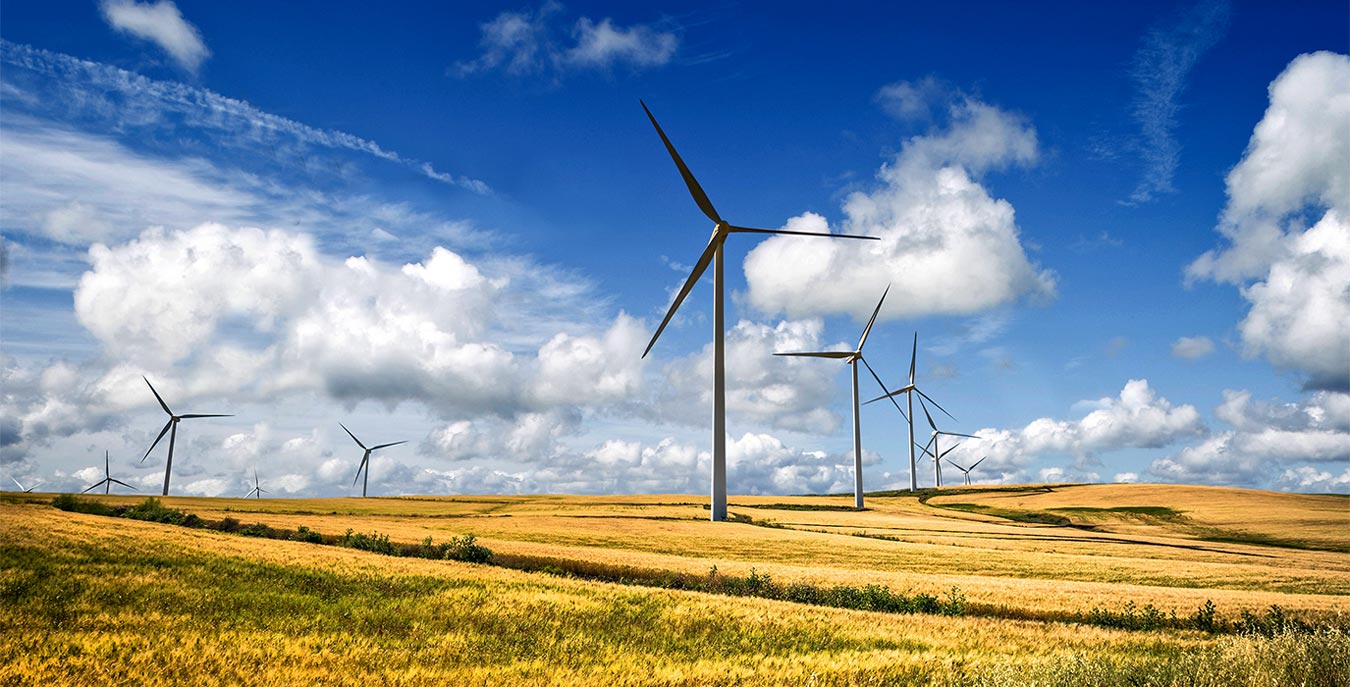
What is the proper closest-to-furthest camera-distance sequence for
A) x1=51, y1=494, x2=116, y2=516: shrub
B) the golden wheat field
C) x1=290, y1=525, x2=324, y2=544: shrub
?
the golden wheat field → x1=290, y1=525, x2=324, y2=544: shrub → x1=51, y1=494, x2=116, y2=516: shrub

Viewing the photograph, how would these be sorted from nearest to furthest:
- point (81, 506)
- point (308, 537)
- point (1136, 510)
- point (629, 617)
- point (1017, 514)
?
point (629, 617) → point (308, 537) → point (81, 506) → point (1136, 510) → point (1017, 514)

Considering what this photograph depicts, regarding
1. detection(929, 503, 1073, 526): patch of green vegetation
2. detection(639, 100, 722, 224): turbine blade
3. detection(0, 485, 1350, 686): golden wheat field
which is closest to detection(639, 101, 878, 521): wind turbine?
detection(639, 100, 722, 224): turbine blade

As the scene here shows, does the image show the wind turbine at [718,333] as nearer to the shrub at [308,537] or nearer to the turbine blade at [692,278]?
the turbine blade at [692,278]

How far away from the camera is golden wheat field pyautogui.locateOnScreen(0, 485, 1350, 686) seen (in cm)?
1567

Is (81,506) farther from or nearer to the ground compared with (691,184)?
nearer to the ground

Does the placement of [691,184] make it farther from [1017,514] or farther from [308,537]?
[1017,514]

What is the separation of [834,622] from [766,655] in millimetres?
6593

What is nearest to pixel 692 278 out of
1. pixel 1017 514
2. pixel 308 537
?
pixel 308 537

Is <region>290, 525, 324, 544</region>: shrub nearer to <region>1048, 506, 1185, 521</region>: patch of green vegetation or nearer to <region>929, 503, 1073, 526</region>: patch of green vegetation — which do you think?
<region>929, 503, 1073, 526</region>: patch of green vegetation

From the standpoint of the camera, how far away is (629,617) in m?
24.0

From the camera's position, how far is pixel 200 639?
661 inches

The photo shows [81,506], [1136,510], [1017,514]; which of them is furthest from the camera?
[1017,514]

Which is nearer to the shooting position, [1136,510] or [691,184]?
[691,184]

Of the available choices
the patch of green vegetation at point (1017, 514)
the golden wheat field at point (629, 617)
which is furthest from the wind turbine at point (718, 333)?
the patch of green vegetation at point (1017, 514)
